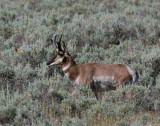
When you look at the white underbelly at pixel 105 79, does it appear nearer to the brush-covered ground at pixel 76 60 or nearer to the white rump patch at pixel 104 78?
the white rump patch at pixel 104 78

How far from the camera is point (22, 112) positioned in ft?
18.2

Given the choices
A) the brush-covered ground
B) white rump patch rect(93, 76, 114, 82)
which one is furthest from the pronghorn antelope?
the brush-covered ground

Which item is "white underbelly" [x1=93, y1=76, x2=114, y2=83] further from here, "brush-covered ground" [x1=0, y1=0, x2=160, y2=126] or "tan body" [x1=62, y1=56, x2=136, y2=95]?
"brush-covered ground" [x1=0, y1=0, x2=160, y2=126]

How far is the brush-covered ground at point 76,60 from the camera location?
5.84 m

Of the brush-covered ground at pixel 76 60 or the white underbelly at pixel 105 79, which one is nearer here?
the brush-covered ground at pixel 76 60

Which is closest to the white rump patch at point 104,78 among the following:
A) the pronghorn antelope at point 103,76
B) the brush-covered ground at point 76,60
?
the pronghorn antelope at point 103,76

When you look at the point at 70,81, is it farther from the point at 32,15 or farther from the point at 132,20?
the point at 32,15

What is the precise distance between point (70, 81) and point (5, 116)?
8.12ft

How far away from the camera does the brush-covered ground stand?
230 inches

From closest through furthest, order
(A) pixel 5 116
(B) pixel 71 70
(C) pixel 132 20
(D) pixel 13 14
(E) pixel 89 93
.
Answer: (A) pixel 5 116 → (E) pixel 89 93 → (B) pixel 71 70 → (C) pixel 132 20 → (D) pixel 13 14

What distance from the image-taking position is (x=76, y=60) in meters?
9.56

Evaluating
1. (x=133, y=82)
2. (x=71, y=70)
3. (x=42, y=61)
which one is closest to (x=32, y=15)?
(x=42, y=61)

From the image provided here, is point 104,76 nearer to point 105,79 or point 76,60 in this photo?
point 105,79

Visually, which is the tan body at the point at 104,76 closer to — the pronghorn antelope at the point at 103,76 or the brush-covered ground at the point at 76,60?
the pronghorn antelope at the point at 103,76
